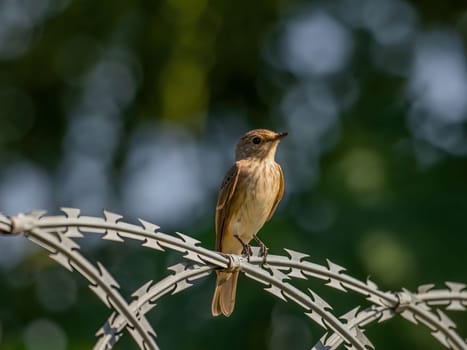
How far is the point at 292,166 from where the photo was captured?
282 inches

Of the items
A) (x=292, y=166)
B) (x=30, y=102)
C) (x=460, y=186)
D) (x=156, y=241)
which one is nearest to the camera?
(x=156, y=241)

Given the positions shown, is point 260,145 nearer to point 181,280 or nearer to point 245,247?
point 245,247

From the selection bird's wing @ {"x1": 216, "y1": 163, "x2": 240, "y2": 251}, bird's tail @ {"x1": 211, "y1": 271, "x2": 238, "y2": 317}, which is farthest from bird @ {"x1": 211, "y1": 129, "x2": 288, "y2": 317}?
bird's tail @ {"x1": 211, "y1": 271, "x2": 238, "y2": 317}

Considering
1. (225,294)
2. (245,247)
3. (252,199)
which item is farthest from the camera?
(252,199)

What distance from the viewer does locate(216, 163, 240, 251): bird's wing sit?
5539 mm

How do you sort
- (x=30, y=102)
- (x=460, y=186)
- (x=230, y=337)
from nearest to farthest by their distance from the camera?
(x=230, y=337) < (x=460, y=186) < (x=30, y=102)

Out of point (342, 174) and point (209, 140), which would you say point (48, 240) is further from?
point (209, 140)

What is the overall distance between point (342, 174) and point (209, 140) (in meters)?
1.46

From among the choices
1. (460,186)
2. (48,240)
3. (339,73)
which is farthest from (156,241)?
(339,73)

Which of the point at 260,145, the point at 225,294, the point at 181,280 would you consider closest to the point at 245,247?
the point at 225,294

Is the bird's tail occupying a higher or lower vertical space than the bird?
lower

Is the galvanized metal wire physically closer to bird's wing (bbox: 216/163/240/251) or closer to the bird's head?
bird's wing (bbox: 216/163/240/251)

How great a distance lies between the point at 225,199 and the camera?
5652 millimetres

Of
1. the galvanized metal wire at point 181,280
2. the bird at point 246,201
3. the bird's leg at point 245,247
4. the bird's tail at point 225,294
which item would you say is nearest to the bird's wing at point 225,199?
the bird at point 246,201
